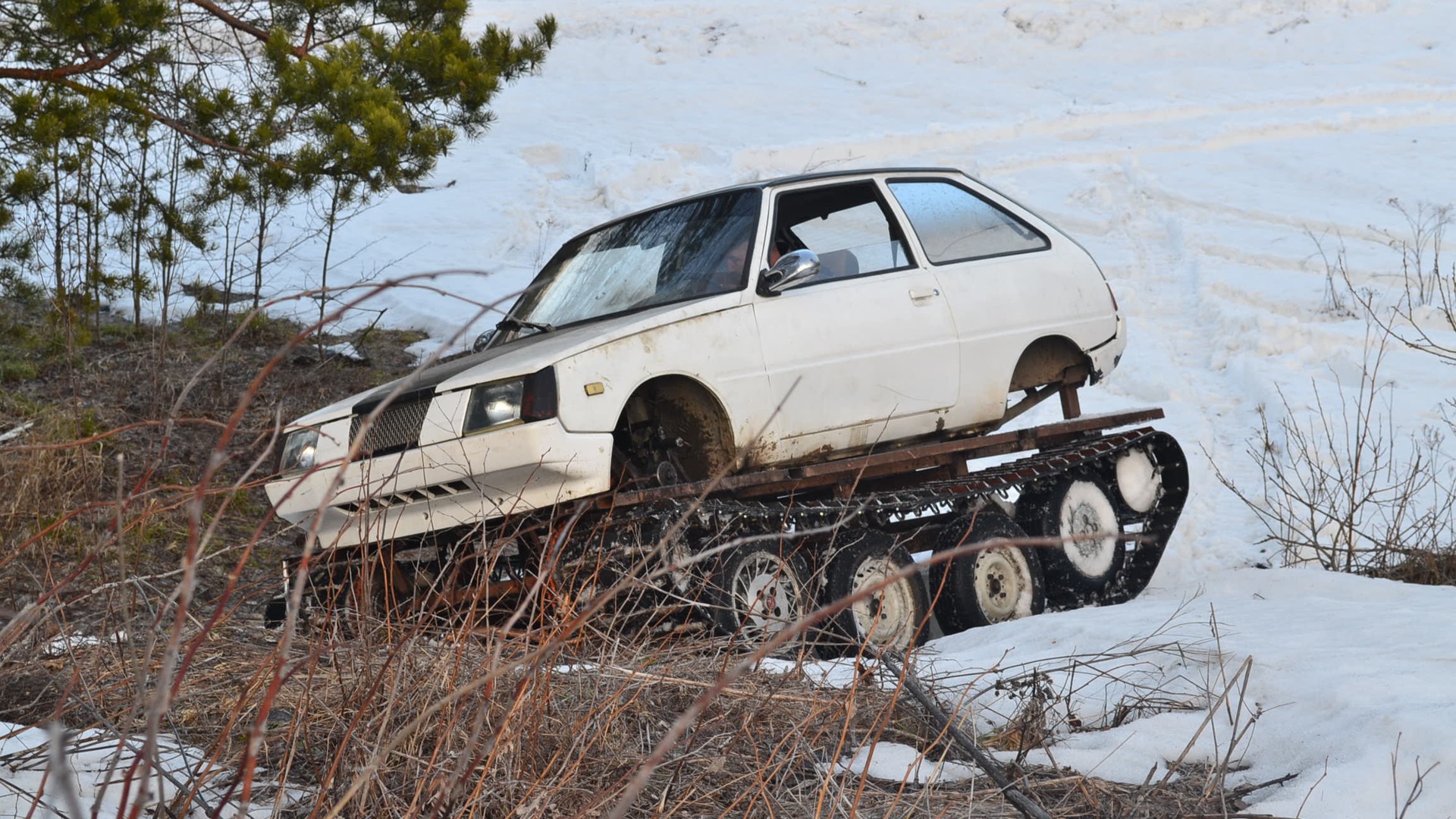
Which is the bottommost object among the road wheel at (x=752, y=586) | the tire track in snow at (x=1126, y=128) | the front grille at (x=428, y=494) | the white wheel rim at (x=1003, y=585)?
the white wheel rim at (x=1003, y=585)

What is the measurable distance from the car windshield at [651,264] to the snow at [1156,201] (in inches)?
73.5

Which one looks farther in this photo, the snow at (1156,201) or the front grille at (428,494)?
the front grille at (428,494)

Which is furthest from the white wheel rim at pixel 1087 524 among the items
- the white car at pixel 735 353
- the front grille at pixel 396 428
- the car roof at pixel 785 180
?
the front grille at pixel 396 428

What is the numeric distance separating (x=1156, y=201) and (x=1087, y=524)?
1061 centimetres

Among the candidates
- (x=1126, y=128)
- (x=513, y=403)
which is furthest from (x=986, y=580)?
(x=1126, y=128)

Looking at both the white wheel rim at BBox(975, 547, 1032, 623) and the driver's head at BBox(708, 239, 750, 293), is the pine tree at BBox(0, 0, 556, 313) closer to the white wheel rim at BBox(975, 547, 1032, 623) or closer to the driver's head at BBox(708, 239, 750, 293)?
the driver's head at BBox(708, 239, 750, 293)

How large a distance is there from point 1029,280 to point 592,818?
14.5ft

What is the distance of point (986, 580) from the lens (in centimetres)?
627

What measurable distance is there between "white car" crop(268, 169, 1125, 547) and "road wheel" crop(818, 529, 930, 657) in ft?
1.51

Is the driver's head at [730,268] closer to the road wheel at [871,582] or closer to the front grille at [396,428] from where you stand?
the road wheel at [871,582]

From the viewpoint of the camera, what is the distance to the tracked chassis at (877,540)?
190 inches

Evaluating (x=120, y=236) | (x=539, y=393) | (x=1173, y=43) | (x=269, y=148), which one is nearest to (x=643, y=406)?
(x=539, y=393)

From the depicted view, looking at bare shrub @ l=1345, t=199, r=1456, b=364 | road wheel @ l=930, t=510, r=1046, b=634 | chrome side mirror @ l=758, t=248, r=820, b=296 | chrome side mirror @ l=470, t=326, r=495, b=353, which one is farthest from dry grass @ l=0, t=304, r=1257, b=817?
bare shrub @ l=1345, t=199, r=1456, b=364

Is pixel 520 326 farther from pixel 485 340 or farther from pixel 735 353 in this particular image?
pixel 735 353
